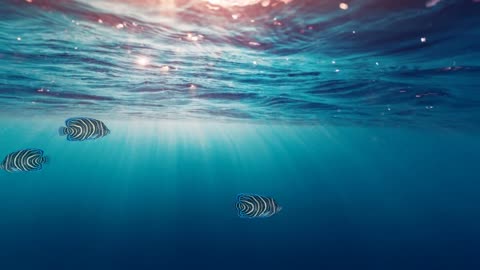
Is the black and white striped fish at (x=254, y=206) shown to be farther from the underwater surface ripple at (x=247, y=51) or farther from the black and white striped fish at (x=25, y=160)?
the underwater surface ripple at (x=247, y=51)

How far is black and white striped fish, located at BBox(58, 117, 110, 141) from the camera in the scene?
5.80 metres

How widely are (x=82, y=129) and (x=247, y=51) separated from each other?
773cm

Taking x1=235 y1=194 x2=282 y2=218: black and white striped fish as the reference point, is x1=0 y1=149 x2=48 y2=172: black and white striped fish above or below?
above

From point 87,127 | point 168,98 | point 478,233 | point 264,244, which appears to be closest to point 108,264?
point 264,244

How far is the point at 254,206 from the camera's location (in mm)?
5941

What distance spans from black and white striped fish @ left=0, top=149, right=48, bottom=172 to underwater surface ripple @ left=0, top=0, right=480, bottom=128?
431 centimetres

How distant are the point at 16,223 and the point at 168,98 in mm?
15548

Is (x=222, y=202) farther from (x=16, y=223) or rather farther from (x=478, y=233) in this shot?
(x=478, y=233)

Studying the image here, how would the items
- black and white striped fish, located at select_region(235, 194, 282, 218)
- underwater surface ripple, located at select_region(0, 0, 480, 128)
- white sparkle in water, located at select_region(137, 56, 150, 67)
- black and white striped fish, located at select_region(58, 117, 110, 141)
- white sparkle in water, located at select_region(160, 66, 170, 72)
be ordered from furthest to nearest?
white sparkle in water, located at select_region(160, 66, 170, 72), white sparkle in water, located at select_region(137, 56, 150, 67), underwater surface ripple, located at select_region(0, 0, 480, 128), black and white striped fish, located at select_region(235, 194, 282, 218), black and white striped fish, located at select_region(58, 117, 110, 141)

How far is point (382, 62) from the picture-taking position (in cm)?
1305

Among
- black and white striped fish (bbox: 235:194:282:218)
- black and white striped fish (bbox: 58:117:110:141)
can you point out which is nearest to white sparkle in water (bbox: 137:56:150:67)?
black and white striped fish (bbox: 58:117:110:141)

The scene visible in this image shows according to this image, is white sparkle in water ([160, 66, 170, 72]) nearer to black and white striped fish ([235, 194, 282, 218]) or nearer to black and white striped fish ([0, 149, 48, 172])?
black and white striped fish ([0, 149, 48, 172])

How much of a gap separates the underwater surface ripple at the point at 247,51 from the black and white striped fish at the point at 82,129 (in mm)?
3735

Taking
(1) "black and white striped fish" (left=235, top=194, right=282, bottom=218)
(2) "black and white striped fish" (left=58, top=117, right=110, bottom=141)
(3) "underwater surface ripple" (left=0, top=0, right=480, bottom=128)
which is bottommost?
(1) "black and white striped fish" (left=235, top=194, right=282, bottom=218)
